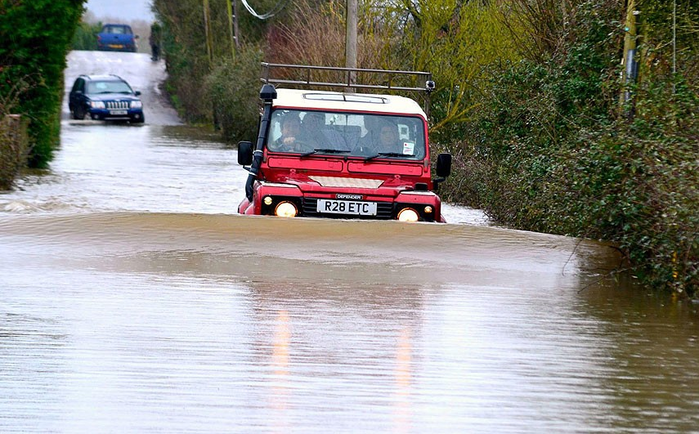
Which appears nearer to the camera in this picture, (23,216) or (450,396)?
(450,396)

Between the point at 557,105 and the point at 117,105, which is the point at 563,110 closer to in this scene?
the point at 557,105

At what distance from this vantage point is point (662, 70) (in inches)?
486

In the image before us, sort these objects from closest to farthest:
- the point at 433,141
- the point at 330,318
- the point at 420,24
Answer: the point at 330,318
the point at 433,141
the point at 420,24

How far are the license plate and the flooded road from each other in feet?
4.78

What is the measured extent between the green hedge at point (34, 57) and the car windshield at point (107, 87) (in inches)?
898

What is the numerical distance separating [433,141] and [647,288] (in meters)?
15.8

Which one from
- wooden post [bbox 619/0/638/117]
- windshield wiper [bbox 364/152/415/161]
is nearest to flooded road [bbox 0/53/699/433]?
windshield wiper [bbox 364/152/415/161]

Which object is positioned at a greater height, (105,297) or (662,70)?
(662,70)

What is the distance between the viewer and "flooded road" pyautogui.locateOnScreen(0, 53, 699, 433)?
519 centimetres

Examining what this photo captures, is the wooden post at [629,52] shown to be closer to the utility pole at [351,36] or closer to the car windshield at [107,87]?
the utility pole at [351,36]

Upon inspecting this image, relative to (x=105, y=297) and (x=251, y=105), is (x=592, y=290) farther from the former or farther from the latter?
(x=251, y=105)

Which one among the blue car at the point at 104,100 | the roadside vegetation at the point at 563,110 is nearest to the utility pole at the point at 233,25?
the blue car at the point at 104,100

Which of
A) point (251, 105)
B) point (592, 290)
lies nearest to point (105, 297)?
point (592, 290)

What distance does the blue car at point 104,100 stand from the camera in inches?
1663
